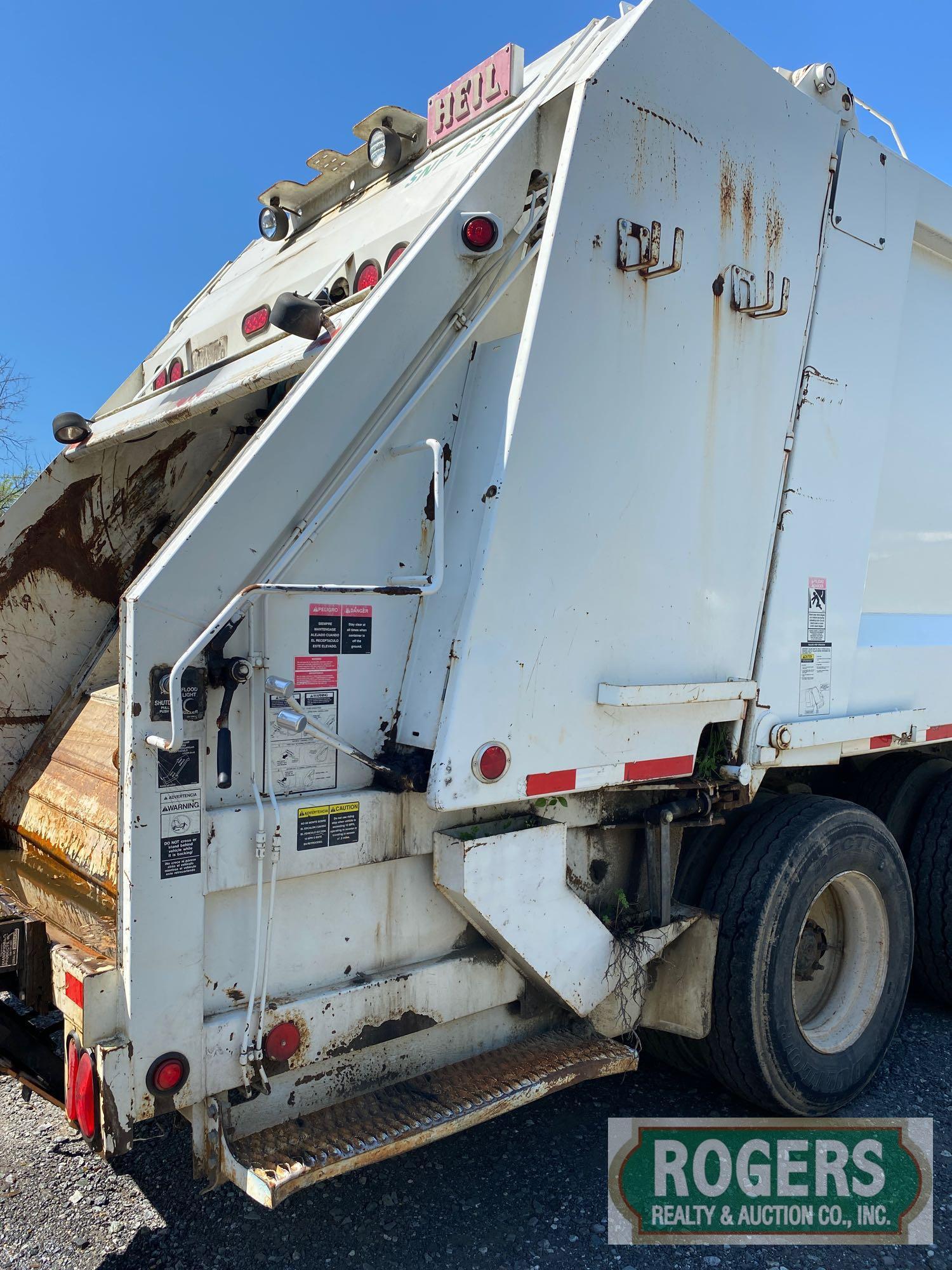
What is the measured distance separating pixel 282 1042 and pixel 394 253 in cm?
207

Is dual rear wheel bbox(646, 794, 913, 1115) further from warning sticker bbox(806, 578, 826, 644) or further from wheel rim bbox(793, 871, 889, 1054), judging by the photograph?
warning sticker bbox(806, 578, 826, 644)

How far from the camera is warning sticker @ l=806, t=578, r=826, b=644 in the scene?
10.3 ft

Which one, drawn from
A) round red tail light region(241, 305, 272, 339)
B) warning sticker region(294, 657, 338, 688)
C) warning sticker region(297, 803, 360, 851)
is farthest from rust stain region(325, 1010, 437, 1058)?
round red tail light region(241, 305, 272, 339)

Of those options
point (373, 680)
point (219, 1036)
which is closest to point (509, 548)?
point (373, 680)

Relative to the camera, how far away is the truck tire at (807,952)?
2941 mm

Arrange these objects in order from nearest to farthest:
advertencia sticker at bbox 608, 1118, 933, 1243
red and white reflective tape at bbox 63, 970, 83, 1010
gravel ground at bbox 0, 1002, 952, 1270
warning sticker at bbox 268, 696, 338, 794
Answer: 1. red and white reflective tape at bbox 63, 970, 83, 1010
2. warning sticker at bbox 268, 696, 338, 794
3. gravel ground at bbox 0, 1002, 952, 1270
4. advertencia sticker at bbox 608, 1118, 933, 1243

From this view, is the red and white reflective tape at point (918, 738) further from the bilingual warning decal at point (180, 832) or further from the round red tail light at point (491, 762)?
the bilingual warning decal at point (180, 832)

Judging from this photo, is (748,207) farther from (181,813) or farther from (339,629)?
(181,813)

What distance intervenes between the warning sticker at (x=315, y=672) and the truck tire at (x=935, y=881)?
2821 mm

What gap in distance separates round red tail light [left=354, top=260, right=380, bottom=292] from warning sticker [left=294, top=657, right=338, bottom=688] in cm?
117

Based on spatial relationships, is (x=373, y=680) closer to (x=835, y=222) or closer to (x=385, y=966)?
(x=385, y=966)

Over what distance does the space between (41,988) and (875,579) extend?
2907mm

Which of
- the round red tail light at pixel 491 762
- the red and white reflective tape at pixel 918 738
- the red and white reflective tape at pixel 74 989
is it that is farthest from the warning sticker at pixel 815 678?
the red and white reflective tape at pixel 74 989

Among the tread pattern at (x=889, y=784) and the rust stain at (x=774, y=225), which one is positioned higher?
the rust stain at (x=774, y=225)
